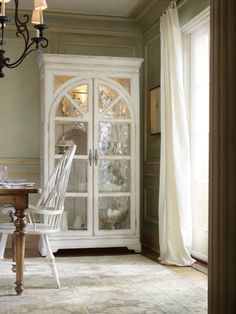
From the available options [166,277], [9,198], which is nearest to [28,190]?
[9,198]

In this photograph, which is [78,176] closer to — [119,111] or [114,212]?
[114,212]

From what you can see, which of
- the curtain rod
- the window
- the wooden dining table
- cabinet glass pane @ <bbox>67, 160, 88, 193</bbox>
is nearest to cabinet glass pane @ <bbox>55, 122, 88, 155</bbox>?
cabinet glass pane @ <bbox>67, 160, 88, 193</bbox>

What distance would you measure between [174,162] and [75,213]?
121 centimetres

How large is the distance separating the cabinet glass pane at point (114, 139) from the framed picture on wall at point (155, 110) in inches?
13.6

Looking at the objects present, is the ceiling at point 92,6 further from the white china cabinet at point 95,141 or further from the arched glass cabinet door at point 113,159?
the arched glass cabinet door at point 113,159

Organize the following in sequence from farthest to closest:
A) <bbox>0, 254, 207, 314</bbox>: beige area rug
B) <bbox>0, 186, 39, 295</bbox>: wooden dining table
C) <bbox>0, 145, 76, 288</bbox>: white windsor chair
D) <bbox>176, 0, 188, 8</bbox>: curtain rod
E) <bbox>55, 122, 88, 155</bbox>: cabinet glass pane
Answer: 1. <bbox>55, 122, 88, 155</bbox>: cabinet glass pane
2. <bbox>176, 0, 188, 8</bbox>: curtain rod
3. <bbox>0, 145, 76, 288</bbox>: white windsor chair
4. <bbox>0, 186, 39, 295</bbox>: wooden dining table
5. <bbox>0, 254, 207, 314</bbox>: beige area rug

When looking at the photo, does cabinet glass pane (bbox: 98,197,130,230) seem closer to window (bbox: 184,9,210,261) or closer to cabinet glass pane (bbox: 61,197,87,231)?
cabinet glass pane (bbox: 61,197,87,231)

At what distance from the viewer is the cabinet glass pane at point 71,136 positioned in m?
4.88

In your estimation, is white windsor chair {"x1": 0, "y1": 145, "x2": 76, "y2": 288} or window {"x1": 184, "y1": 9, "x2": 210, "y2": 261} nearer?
white windsor chair {"x1": 0, "y1": 145, "x2": 76, "y2": 288}

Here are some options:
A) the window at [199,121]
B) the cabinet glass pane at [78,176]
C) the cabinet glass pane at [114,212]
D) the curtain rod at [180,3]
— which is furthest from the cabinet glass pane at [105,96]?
the curtain rod at [180,3]

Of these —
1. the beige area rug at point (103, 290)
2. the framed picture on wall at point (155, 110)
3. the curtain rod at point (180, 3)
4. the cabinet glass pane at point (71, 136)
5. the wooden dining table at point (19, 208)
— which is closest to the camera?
the beige area rug at point (103, 290)

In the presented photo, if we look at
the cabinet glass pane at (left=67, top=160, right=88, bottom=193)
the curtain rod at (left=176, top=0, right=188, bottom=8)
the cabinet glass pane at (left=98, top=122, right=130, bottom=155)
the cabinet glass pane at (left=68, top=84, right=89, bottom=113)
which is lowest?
the cabinet glass pane at (left=67, top=160, right=88, bottom=193)

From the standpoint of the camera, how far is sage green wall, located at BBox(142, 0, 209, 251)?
5195mm

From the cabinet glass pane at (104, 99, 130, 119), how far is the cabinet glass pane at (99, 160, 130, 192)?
464mm
